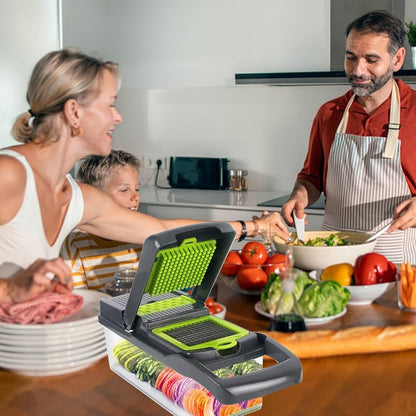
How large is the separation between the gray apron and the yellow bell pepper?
82cm

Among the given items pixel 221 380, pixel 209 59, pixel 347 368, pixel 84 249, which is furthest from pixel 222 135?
pixel 221 380

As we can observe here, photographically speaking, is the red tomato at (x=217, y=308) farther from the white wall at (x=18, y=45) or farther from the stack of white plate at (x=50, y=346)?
the white wall at (x=18, y=45)

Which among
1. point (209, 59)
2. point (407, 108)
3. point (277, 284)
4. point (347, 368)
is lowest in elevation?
point (347, 368)

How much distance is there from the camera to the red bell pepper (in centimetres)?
182

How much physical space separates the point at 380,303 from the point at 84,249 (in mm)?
1033

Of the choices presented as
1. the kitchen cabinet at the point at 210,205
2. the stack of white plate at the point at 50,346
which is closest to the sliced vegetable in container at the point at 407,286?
the stack of white plate at the point at 50,346

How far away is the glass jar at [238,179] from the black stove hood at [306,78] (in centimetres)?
59

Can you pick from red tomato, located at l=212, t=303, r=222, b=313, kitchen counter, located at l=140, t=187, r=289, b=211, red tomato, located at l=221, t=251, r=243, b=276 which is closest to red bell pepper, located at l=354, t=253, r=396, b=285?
red tomato, located at l=221, t=251, r=243, b=276

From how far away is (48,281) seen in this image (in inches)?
52.0

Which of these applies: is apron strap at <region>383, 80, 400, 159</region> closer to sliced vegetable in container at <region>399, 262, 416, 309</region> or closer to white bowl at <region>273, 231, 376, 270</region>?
white bowl at <region>273, 231, 376, 270</region>

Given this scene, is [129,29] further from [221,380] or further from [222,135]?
[221,380]

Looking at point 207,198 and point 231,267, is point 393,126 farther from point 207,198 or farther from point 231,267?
point 207,198

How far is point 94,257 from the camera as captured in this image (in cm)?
232

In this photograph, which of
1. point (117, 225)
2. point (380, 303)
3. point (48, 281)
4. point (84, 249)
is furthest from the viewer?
point (84, 249)
